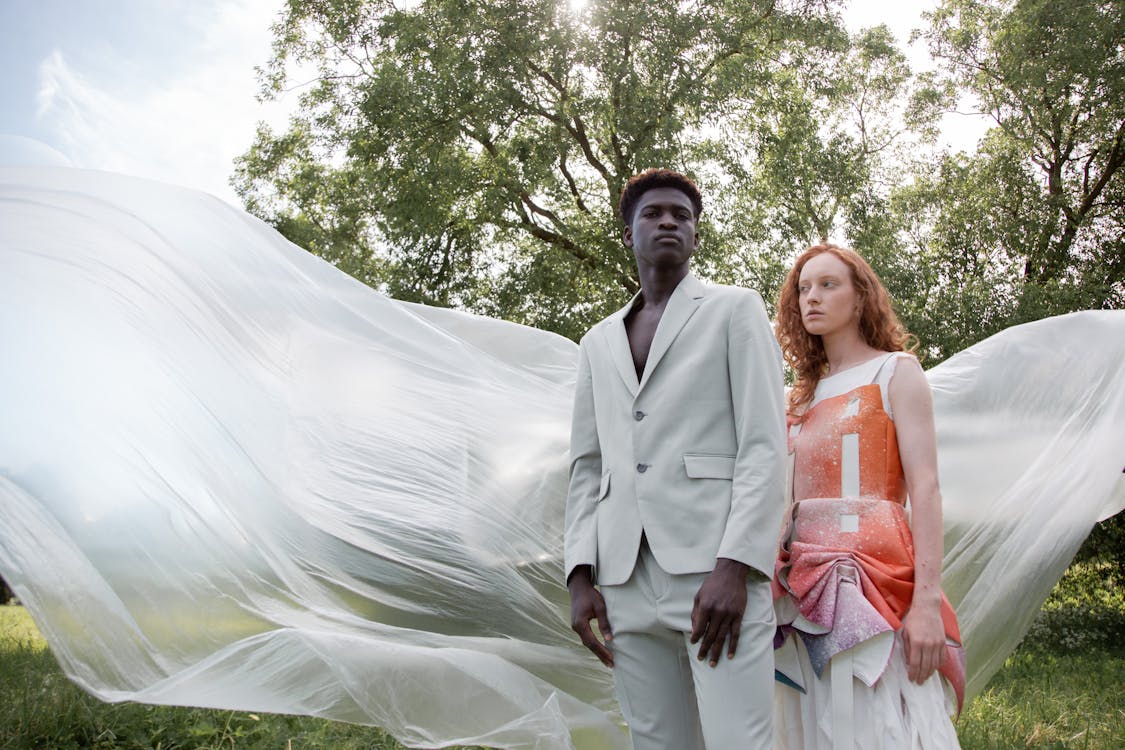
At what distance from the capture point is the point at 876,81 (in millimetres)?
15500

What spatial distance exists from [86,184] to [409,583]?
5.47 feet

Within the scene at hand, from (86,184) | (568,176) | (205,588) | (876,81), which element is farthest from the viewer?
(876,81)

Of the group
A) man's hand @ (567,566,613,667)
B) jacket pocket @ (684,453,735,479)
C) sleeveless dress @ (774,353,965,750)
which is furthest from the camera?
sleeveless dress @ (774,353,965,750)

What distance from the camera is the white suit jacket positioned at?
6.83 ft

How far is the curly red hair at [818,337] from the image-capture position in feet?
9.33

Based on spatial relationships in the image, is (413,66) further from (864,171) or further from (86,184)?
(86,184)

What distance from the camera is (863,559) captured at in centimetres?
246

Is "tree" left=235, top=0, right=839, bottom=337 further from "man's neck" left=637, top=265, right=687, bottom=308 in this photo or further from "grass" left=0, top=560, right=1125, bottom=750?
"man's neck" left=637, top=265, right=687, bottom=308

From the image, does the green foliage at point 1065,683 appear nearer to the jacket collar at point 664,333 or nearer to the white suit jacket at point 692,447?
the white suit jacket at point 692,447

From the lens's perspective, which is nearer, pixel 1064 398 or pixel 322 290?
pixel 322 290

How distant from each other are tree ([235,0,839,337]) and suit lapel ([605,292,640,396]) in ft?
29.2

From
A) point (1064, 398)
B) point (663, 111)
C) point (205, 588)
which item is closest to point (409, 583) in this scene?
point (205, 588)

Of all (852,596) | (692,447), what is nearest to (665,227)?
(692,447)

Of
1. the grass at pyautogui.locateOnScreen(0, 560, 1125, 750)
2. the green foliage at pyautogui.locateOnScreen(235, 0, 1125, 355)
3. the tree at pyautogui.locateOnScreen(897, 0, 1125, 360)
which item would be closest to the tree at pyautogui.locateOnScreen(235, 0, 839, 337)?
the green foliage at pyautogui.locateOnScreen(235, 0, 1125, 355)
